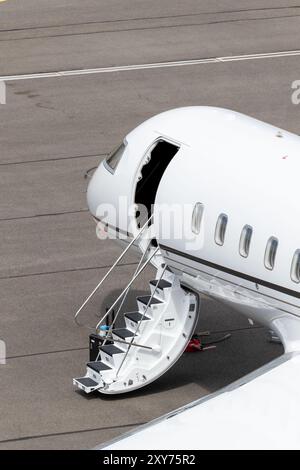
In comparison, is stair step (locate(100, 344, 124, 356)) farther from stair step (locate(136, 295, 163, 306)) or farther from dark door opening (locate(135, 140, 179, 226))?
dark door opening (locate(135, 140, 179, 226))

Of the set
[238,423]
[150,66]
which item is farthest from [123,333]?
[150,66]

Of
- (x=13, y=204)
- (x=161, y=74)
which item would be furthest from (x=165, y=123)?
(x=161, y=74)

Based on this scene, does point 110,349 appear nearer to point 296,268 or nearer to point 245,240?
point 245,240

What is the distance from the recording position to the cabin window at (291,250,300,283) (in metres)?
19.6

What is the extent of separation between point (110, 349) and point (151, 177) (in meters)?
3.17

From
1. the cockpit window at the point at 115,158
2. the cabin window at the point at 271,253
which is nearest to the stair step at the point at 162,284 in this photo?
the cockpit window at the point at 115,158

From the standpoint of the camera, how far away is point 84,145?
34.4m

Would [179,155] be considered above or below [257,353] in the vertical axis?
above

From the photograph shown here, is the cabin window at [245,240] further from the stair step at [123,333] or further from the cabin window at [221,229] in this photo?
the stair step at [123,333]

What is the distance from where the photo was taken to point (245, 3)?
4631cm

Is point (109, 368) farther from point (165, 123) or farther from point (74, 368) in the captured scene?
point (165, 123)

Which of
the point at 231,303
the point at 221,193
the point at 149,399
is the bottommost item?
the point at 149,399

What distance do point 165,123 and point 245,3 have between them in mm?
24827
